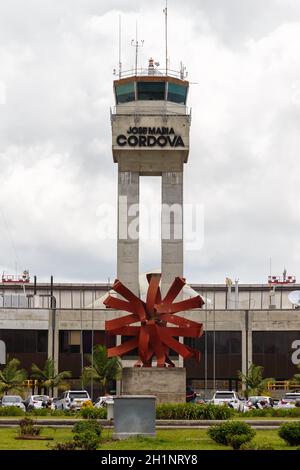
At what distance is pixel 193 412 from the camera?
47.8 m

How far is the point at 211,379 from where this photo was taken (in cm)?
9956

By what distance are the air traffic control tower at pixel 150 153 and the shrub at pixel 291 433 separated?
59.1 metres

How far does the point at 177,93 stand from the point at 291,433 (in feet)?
210

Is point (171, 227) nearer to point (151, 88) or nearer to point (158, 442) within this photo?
point (151, 88)

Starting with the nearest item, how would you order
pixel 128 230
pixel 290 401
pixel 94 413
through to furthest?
pixel 94 413 < pixel 290 401 < pixel 128 230

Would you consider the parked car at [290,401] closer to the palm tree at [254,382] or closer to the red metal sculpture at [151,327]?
the red metal sculpture at [151,327]

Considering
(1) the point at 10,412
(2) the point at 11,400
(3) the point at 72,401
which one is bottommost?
(2) the point at 11,400

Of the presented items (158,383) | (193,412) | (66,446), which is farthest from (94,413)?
(66,446)

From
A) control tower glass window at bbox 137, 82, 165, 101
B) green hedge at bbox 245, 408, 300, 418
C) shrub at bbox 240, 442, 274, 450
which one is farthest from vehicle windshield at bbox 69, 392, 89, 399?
shrub at bbox 240, 442, 274, 450

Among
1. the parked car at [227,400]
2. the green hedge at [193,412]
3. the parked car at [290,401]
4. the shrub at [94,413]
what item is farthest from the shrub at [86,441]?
the parked car at [290,401]

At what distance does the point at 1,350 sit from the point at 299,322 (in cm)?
2983

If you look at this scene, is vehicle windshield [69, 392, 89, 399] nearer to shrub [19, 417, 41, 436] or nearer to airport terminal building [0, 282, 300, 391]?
airport terminal building [0, 282, 300, 391]
